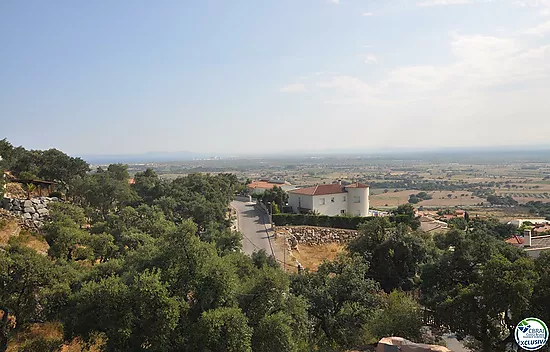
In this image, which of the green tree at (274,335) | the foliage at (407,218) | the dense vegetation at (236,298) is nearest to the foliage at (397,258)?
the dense vegetation at (236,298)

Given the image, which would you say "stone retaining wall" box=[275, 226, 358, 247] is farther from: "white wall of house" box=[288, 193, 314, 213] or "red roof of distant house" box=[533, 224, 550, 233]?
"red roof of distant house" box=[533, 224, 550, 233]

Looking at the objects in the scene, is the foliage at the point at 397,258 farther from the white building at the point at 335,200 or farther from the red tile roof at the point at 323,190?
the red tile roof at the point at 323,190

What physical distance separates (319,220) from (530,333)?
2750 cm

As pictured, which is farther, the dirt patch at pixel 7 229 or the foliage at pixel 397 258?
the foliage at pixel 397 258

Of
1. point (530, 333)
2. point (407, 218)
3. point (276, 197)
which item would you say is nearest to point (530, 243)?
point (407, 218)

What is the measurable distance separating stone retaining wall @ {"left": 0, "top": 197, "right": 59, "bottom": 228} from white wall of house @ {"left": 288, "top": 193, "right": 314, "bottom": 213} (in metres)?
25.0

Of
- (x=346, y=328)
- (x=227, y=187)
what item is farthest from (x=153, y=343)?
(x=227, y=187)

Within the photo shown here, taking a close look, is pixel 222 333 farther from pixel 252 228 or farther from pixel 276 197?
pixel 276 197

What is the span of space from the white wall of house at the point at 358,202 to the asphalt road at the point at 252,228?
9563 mm

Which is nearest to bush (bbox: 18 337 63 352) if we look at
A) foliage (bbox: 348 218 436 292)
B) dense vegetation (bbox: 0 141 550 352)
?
dense vegetation (bbox: 0 141 550 352)

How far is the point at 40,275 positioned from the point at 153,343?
5074 millimetres

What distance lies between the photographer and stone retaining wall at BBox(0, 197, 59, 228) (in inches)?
933

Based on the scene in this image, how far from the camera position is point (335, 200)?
4212 cm

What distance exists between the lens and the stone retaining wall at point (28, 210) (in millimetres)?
23703
